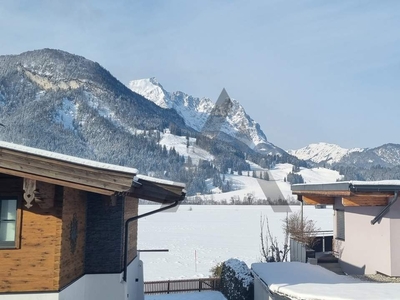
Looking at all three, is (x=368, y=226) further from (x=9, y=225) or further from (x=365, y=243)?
(x=9, y=225)

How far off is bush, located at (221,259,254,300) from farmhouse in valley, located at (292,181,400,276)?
3.03 metres

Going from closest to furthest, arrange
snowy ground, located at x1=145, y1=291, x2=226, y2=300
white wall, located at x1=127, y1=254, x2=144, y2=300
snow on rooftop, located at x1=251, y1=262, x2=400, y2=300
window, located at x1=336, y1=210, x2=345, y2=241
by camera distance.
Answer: snow on rooftop, located at x1=251, y1=262, x2=400, y2=300
white wall, located at x1=127, y1=254, x2=144, y2=300
window, located at x1=336, y1=210, x2=345, y2=241
snowy ground, located at x1=145, y1=291, x2=226, y2=300

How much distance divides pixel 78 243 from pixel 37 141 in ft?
466

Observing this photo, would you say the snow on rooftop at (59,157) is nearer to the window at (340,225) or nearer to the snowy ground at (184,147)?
the window at (340,225)

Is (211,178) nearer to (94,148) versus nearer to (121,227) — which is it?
(94,148)

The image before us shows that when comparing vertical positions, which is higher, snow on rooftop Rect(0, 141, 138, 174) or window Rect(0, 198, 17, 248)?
snow on rooftop Rect(0, 141, 138, 174)

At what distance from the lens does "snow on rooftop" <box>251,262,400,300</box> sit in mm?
7445

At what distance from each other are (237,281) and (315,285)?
5121mm

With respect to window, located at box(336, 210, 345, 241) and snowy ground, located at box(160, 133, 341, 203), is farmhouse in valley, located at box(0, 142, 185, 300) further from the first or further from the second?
snowy ground, located at box(160, 133, 341, 203)

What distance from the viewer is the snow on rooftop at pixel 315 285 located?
745cm

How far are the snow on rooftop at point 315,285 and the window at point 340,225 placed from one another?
2160mm

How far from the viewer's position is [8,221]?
638 centimetres

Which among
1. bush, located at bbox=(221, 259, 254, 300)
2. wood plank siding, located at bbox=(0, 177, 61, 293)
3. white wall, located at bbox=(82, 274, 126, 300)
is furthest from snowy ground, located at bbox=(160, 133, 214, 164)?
wood plank siding, located at bbox=(0, 177, 61, 293)

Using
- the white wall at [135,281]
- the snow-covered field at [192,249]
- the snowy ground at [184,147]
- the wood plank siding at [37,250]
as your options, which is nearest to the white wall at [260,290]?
the white wall at [135,281]
